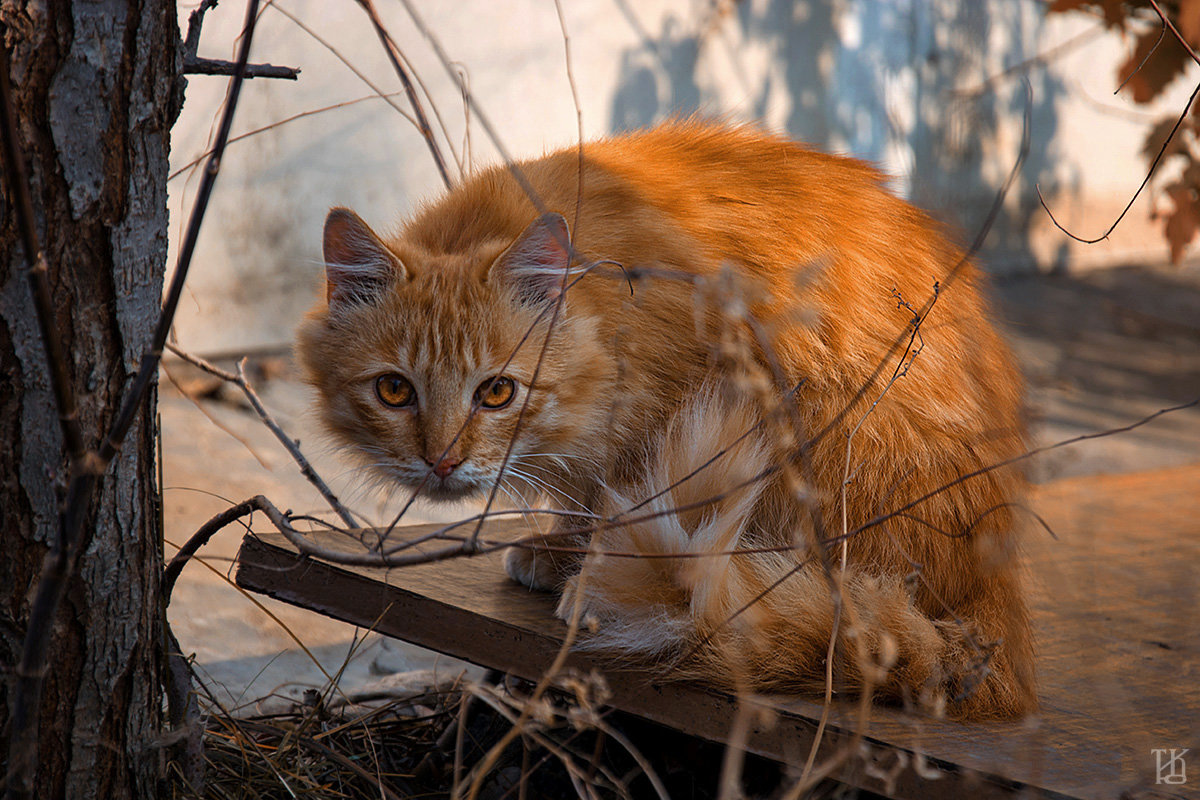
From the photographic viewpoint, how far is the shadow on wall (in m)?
6.29

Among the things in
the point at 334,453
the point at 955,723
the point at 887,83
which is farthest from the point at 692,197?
the point at 887,83

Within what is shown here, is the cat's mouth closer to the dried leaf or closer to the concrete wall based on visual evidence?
the concrete wall

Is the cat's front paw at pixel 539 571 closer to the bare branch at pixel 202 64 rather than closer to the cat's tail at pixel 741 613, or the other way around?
the cat's tail at pixel 741 613

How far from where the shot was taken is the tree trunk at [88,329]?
1179mm

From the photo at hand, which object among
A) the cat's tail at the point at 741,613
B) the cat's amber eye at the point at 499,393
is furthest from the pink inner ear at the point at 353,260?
the cat's tail at the point at 741,613

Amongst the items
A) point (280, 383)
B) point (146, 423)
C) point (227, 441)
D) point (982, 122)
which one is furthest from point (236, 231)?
point (982, 122)

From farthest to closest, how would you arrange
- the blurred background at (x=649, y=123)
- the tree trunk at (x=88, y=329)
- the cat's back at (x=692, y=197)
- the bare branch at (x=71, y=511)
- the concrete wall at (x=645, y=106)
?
1. the concrete wall at (x=645, y=106)
2. the blurred background at (x=649, y=123)
3. the cat's back at (x=692, y=197)
4. the tree trunk at (x=88, y=329)
5. the bare branch at (x=71, y=511)

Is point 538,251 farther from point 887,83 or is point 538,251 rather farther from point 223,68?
point 887,83

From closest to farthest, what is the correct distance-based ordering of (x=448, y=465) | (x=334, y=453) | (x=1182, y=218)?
(x=448, y=465) → (x=334, y=453) → (x=1182, y=218)

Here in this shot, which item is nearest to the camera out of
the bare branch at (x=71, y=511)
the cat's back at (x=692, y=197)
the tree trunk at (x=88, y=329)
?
the bare branch at (x=71, y=511)

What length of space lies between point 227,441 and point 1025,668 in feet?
10.5

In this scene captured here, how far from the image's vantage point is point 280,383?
4.70 metres

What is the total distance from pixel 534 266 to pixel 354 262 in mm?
333

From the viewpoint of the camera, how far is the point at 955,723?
1521 mm
